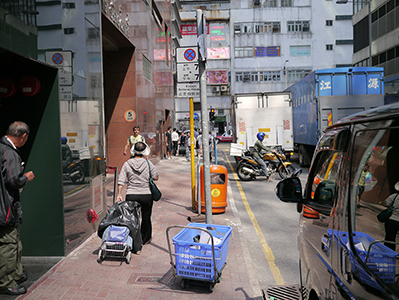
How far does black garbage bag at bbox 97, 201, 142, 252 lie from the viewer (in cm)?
557

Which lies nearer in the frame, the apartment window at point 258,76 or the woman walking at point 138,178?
the woman walking at point 138,178

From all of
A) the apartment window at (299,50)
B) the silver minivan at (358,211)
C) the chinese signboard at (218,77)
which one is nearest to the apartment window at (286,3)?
the apartment window at (299,50)

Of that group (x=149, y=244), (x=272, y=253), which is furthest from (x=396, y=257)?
(x=149, y=244)

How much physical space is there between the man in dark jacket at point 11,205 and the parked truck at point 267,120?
14.1 meters

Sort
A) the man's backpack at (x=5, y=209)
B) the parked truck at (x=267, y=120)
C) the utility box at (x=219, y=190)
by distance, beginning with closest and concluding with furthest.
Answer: the man's backpack at (x=5, y=209), the utility box at (x=219, y=190), the parked truck at (x=267, y=120)

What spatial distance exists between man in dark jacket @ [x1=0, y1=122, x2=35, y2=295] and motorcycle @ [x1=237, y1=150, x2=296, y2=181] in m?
→ 10.6

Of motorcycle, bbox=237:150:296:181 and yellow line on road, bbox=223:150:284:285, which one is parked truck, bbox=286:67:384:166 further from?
yellow line on road, bbox=223:150:284:285

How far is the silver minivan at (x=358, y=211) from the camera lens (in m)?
1.78

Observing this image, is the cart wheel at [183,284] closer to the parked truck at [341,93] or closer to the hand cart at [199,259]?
the hand cart at [199,259]

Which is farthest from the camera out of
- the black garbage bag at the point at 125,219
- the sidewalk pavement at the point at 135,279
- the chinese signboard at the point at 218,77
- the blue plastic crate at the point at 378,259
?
the chinese signboard at the point at 218,77

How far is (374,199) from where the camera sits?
1.93 m

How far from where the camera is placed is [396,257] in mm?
1683

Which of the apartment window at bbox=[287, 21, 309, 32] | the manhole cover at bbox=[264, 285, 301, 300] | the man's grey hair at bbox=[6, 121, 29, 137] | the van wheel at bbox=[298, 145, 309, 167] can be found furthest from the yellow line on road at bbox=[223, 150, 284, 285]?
the apartment window at bbox=[287, 21, 309, 32]

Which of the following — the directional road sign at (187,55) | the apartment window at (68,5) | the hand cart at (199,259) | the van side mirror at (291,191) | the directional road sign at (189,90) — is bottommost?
the hand cart at (199,259)
